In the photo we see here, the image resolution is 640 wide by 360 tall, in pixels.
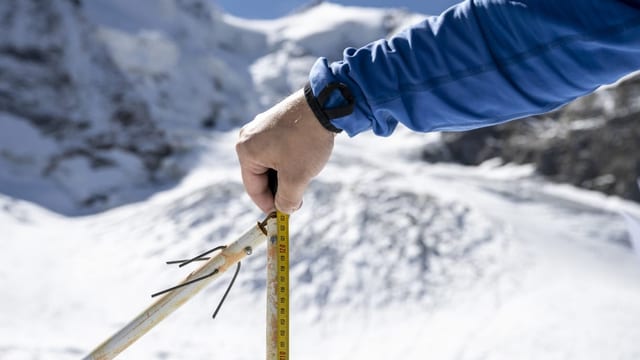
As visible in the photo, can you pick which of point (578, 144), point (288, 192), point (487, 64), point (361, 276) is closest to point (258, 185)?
point (288, 192)

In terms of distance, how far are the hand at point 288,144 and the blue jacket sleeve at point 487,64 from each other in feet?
0.18

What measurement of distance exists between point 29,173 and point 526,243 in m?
6.19

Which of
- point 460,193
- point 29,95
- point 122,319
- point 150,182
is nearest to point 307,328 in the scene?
point 122,319

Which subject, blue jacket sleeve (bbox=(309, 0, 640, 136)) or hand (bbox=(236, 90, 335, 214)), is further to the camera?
hand (bbox=(236, 90, 335, 214))

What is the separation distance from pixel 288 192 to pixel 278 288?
0.28m

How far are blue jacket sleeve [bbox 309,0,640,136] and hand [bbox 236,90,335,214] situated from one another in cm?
5

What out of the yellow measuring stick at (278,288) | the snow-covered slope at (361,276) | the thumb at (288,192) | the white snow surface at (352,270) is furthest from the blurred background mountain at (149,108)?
the thumb at (288,192)

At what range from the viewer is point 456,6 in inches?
42.4

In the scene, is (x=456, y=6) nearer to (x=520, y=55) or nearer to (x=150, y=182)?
(x=520, y=55)

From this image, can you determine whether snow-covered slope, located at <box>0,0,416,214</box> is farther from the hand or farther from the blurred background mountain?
the hand

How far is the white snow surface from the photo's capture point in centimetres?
407

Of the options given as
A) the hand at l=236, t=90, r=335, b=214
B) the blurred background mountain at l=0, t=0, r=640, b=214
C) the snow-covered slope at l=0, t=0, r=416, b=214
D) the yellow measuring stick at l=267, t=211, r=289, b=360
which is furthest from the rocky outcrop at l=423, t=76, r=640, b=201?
the hand at l=236, t=90, r=335, b=214

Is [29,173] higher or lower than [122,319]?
higher

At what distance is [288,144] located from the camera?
119 centimetres
